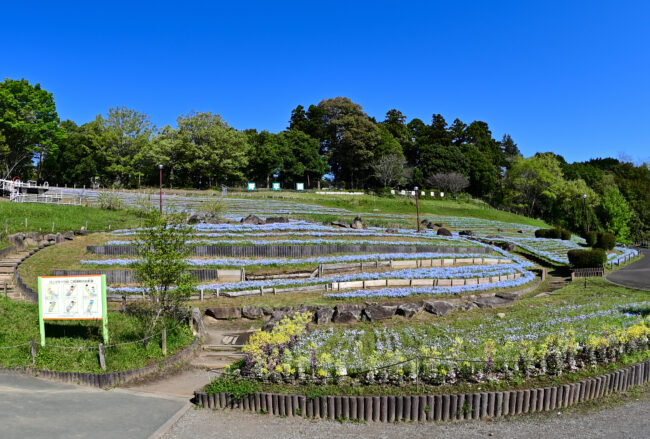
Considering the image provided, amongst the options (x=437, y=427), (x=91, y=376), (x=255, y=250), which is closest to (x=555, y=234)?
(x=255, y=250)

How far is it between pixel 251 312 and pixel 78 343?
7824 mm

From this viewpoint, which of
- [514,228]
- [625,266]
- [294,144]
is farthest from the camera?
[294,144]

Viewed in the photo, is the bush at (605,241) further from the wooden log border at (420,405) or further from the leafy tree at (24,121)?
the leafy tree at (24,121)

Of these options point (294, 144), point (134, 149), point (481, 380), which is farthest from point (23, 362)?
point (294, 144)

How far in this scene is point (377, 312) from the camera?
1958cm

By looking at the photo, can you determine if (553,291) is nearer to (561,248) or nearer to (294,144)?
(561,248)

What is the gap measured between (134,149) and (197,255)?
167 ft

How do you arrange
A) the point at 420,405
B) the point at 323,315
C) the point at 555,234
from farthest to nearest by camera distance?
the point at 555,234 < the point at 323,315 < the point at 420,405

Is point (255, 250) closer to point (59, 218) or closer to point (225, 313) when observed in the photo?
point (225, 313)

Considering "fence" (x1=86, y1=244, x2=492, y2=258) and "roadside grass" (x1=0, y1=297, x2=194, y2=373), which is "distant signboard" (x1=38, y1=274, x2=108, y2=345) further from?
"fence" (x1=86, y1=244, x2=492, y2=258)

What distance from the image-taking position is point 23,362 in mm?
12672

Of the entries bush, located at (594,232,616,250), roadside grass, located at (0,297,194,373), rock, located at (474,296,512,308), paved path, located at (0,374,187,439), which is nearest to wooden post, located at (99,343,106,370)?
roadside grass, located at (0,297,194,373)

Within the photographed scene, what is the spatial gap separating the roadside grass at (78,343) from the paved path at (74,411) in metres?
0.80

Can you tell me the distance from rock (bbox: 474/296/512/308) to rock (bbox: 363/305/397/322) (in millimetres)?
5179
